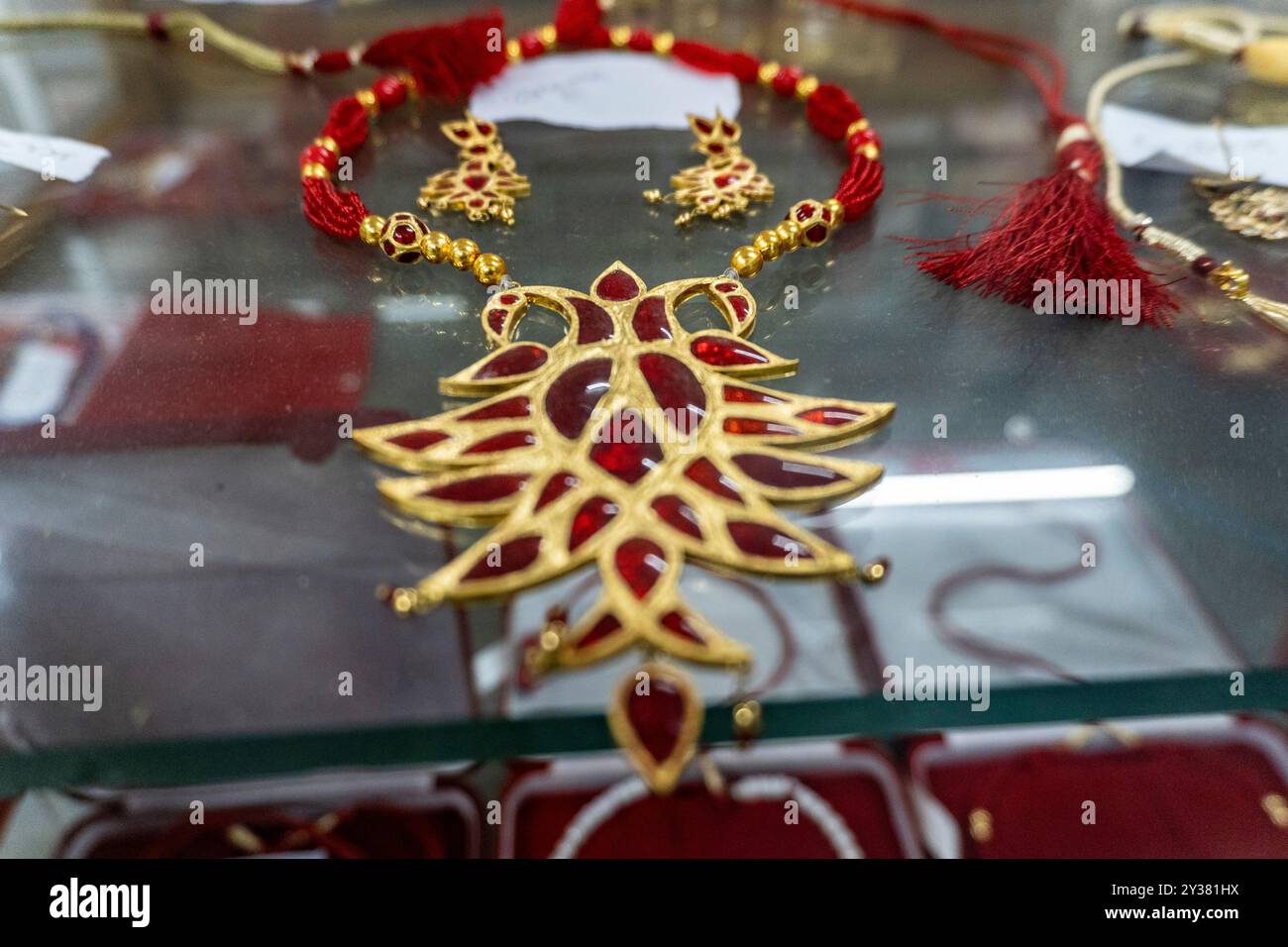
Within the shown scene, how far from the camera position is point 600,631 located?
25.6 inches

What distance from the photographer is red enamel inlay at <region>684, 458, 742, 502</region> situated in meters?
0.72

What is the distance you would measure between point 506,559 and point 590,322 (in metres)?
0.27

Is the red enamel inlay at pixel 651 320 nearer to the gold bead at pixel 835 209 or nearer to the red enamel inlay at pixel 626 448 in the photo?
the red enamel inlay at pixel 626 448

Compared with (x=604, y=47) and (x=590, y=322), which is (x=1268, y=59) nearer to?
(x=604, y=47)

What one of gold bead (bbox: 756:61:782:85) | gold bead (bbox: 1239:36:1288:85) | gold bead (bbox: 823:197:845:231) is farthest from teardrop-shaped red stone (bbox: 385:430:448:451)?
gold bead (bbox: 1239:36:1288:85)

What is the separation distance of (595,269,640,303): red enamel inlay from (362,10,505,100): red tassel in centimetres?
47

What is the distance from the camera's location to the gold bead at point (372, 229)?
0.96 metres

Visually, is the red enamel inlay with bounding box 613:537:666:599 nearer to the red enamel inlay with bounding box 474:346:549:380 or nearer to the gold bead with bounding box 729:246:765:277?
the red enamel inlay with bounding box 474:346:549:380

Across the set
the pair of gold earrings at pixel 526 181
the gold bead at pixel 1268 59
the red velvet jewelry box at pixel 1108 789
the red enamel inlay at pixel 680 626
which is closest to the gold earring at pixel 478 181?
the pair of gold earrings at pixel 526 181

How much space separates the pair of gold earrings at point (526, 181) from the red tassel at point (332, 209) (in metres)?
0.08

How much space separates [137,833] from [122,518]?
0.84 ft

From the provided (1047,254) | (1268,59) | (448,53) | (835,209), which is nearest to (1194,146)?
(1268,59)
